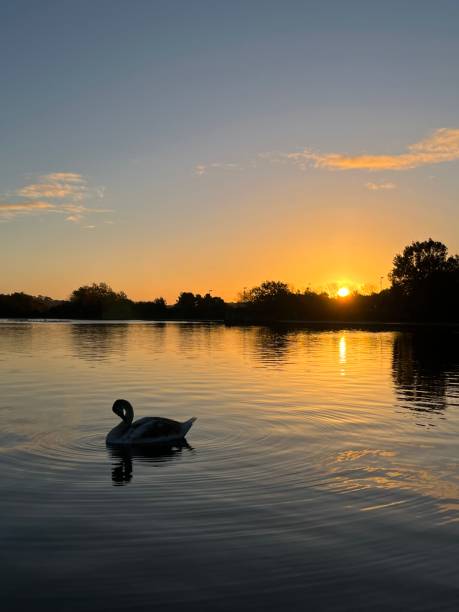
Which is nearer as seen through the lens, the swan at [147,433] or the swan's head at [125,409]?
the swan at [147,433]

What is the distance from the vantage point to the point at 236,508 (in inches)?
407

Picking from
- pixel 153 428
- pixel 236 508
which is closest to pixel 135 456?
pixel 153 428

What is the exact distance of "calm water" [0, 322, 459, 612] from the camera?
7383mm

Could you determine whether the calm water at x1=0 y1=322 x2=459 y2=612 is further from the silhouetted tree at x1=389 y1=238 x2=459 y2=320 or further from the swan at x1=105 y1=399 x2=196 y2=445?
the silhouetted tree at x1=389 y1=238 x2=459 y2=320

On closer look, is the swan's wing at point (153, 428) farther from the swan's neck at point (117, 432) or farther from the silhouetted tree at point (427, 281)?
the silhouetted tree at point (427, 281)

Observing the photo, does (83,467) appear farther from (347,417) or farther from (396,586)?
(347,417)

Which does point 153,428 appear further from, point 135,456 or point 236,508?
Answer: point 236,508

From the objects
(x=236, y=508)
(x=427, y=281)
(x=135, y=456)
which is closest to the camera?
(x=236, y=508)

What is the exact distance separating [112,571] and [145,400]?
50.3ft

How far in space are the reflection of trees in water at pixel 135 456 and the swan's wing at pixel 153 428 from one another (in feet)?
0.98

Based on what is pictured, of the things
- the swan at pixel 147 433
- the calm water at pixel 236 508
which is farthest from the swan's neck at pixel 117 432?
the calm water at pixel 236 508

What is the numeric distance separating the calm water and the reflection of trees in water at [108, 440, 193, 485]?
0.28 feet

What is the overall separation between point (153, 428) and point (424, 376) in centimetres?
2122

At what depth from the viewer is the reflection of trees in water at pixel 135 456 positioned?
41.4 feet
